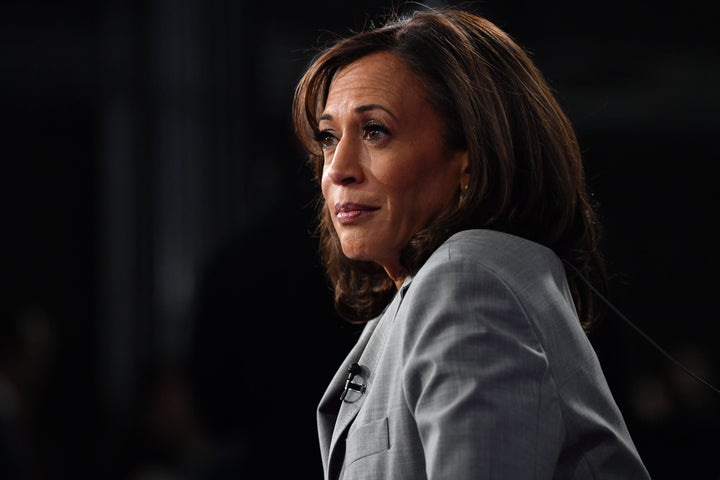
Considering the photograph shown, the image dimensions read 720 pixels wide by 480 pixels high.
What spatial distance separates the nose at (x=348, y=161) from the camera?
4.81 feet

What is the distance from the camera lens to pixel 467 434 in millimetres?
1134

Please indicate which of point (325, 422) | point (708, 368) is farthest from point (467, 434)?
point (708, 368)

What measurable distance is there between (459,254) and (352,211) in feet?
0.82

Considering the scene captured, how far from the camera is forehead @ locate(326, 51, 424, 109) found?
1.46 metres

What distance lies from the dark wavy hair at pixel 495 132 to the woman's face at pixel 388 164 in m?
0.02

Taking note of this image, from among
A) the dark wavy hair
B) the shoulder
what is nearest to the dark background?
the dark wavy hair

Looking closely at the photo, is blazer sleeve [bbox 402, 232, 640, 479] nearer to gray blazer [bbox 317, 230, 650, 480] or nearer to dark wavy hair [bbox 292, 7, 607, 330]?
gray blazer [bbox 317, 230, 650, 480]

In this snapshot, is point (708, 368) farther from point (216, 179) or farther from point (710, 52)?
point (216, 179)

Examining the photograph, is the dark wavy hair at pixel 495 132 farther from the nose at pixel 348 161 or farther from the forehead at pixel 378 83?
the nose at pixel 348 161

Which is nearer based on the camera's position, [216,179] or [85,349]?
[216,179]

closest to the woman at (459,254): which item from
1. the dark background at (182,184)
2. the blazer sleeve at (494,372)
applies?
the blazer sleeve at (494,372)

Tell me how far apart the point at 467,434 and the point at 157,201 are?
404 cm

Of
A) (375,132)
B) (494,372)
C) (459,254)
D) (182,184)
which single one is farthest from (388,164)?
(182,184)

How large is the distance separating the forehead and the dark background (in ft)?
6.29
